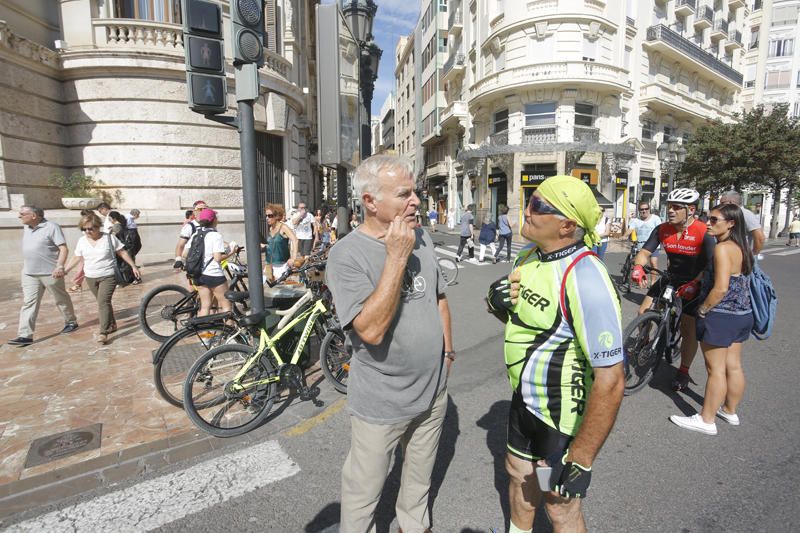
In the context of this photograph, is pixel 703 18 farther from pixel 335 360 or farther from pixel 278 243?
pixel 335 360

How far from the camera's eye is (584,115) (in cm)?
2442

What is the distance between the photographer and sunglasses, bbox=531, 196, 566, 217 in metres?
1.68

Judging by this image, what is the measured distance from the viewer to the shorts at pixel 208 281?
17.6ft

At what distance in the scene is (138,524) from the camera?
93.2 inches

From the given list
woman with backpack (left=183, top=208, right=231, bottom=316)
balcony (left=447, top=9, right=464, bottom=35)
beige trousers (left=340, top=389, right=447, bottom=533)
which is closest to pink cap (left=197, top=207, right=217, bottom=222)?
woman with backpack (left=183, top=208, right=231, bottom=316)

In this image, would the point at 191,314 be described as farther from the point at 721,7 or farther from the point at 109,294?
the point at 721,7

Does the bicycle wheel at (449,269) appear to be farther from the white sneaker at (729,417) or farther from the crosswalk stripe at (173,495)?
the crosswalk stripe at (173,495)

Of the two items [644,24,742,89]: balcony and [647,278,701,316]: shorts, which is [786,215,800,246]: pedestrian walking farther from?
[647,278,701,316]: shorts

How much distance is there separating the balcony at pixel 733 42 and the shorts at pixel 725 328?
143 feet

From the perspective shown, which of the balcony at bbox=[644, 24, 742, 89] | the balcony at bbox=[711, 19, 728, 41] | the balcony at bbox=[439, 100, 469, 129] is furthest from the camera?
the balcony at bbox=[711, 19, 728, 41]

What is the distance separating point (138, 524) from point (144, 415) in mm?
1422

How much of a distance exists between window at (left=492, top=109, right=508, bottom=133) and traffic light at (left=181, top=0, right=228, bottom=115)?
24051 mm

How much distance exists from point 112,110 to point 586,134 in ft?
74.8

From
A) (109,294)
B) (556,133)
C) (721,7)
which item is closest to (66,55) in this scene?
(109,294)
